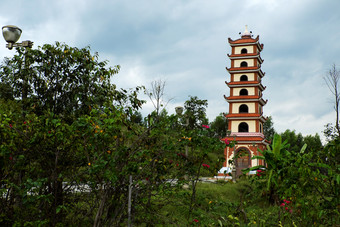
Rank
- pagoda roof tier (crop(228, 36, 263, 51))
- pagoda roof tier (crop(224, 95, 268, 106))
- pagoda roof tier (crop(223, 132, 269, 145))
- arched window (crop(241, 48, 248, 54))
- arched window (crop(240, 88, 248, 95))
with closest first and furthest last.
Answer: pagoda roof tier (crop(223, 132, 269, 145)), pagoda roof tier (crop(224, 95, 268, 106)), arched window (crop(240, 88, 248, 95)), pagoda roof tier (crop(228, 36, 263, 51)), arched window (crop(241, 48, 248, 54))

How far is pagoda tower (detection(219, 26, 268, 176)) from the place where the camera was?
2695 cm

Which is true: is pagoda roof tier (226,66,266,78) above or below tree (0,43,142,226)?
above

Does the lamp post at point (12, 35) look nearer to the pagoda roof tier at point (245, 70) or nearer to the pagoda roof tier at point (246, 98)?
the pagoda roof tier at point (246, 98)

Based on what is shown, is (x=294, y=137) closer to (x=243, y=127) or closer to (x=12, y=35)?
(x=243, y=127)

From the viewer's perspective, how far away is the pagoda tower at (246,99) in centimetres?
2695

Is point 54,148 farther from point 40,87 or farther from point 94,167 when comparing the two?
point 40,87

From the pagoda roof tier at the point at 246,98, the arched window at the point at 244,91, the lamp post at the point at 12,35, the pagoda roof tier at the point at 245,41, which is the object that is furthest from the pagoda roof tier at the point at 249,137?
the lamp post at the point at 12,35

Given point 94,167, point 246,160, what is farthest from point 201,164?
point 246,160

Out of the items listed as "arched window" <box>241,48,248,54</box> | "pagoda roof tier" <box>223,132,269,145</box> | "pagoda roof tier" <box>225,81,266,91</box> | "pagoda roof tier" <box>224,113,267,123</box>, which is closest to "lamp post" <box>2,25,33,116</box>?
"pagoda roof tier" <box>223,132,269,145</box>

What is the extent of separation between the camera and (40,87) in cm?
634

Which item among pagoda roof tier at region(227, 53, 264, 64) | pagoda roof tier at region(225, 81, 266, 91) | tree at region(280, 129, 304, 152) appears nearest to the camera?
pagoda roof tier at region(225, 81, 266, 91)

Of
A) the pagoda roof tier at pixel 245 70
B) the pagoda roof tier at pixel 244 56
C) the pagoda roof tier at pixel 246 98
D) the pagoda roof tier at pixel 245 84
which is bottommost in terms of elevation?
the pagoda roof tier at pixel 246 98

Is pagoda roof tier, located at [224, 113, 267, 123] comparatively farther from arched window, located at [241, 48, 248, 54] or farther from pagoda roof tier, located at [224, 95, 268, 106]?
arched window, located at [241, 48, 248, 54]

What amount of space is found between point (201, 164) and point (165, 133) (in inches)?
32.5
